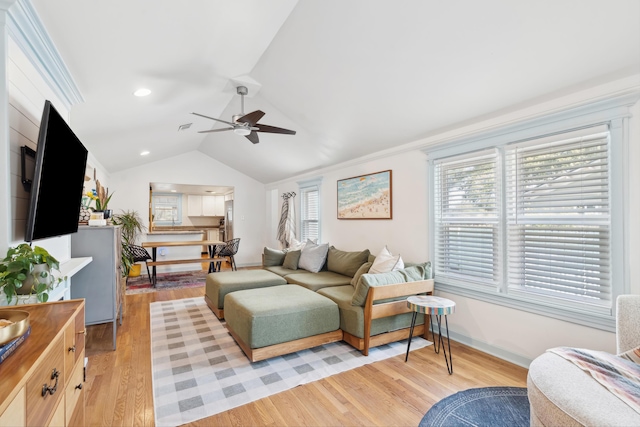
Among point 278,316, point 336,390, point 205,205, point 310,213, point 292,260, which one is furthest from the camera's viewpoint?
point 205,205

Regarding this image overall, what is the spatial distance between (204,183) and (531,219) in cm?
689

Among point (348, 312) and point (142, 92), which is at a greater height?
point (142, 92)

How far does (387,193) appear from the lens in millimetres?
4102

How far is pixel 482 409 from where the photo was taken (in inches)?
80.3

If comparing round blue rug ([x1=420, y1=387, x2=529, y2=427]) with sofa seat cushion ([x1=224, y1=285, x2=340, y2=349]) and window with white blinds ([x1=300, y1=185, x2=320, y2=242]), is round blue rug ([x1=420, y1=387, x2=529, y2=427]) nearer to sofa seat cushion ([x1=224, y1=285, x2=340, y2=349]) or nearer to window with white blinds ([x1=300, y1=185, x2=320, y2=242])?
sofa seat cushion ([x1=224, y1=285, x2=340, y2=349])

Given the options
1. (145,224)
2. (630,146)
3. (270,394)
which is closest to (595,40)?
(630,146)

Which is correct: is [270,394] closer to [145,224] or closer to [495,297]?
[495,297]

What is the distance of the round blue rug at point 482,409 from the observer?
75.2 inches

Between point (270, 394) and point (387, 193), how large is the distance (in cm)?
278

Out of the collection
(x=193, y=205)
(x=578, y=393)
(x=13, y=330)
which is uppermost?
(x=193, y=205)

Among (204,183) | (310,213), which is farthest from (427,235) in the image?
(204,183)

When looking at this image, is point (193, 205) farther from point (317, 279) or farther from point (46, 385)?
point (46, 385)

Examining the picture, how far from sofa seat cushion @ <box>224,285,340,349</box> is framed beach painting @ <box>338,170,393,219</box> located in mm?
1624

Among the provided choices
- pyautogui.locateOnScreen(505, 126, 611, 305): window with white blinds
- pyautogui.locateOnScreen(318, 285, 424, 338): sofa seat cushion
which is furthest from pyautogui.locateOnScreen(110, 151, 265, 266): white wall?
pyautogui.locateOnScreen(505, 126, 611, 305): window with white blinds
